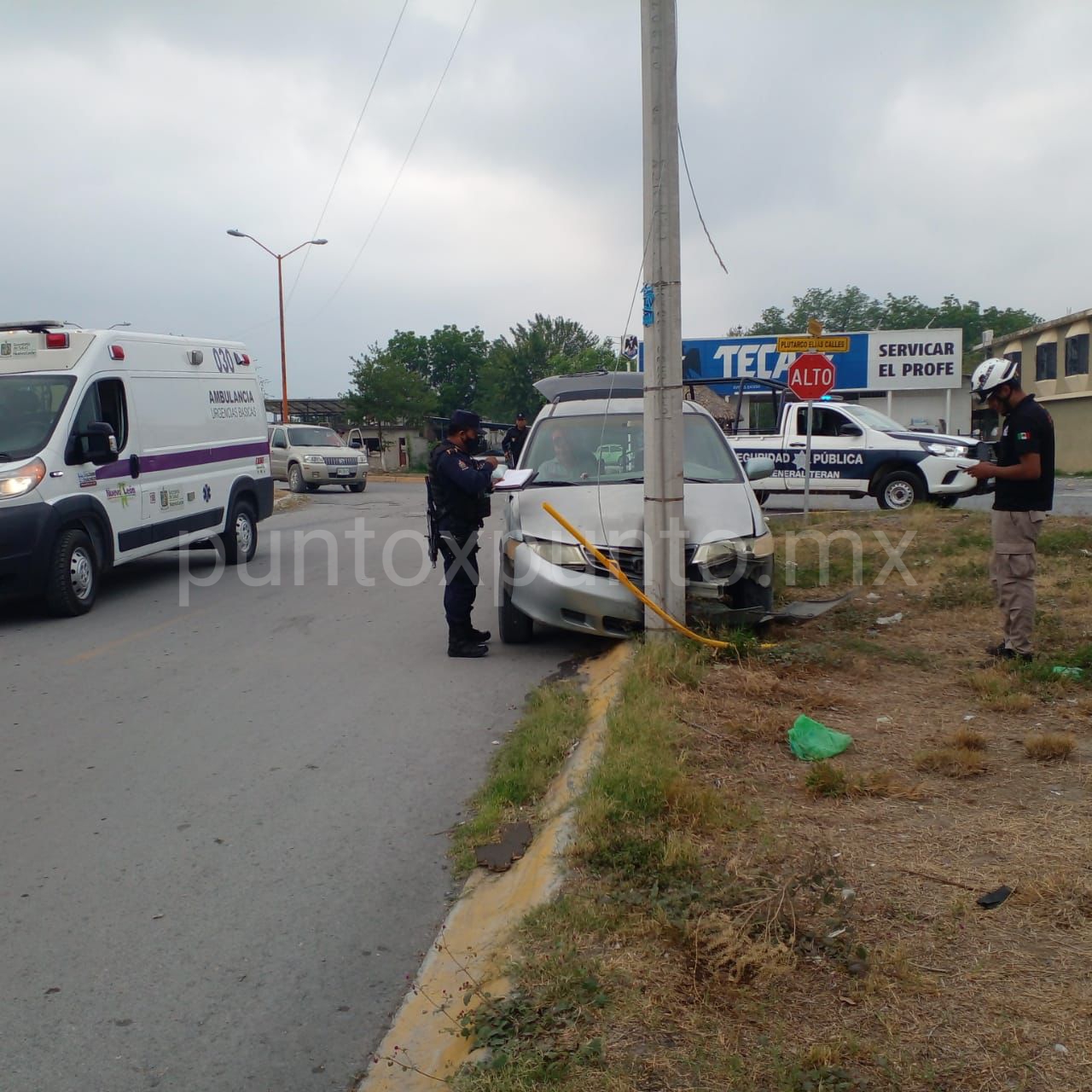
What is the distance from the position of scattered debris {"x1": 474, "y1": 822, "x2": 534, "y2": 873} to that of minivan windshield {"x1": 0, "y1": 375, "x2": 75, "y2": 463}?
6.94 metres

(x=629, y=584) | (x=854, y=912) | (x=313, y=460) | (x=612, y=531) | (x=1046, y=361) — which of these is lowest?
(x=854, y=912)

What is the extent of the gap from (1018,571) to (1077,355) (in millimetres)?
34722

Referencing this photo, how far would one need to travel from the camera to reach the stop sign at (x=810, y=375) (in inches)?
573

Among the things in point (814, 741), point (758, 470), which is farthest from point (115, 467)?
point (814, 741)

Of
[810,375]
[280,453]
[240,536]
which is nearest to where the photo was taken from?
[240,536]

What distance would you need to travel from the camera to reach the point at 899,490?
56.7 ft

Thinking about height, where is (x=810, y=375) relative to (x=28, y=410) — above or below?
above

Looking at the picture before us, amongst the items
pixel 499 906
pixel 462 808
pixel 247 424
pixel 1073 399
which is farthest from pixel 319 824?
pixel 1073 399

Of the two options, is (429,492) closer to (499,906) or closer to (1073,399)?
(499,906)

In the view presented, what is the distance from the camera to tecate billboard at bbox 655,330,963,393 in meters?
32.1

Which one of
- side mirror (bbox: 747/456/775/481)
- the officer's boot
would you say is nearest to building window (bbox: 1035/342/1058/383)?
side mirror (bbox: 747/456/775/481)

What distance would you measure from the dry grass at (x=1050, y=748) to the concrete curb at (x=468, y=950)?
2.02 metres

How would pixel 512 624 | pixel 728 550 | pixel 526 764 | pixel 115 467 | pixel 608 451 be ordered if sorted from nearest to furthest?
pixel 526 764 → pixel 728 550 → pixel 512 624 → pixel 608 451 → pixel 115 467

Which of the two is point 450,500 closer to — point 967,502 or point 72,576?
point 72,576
